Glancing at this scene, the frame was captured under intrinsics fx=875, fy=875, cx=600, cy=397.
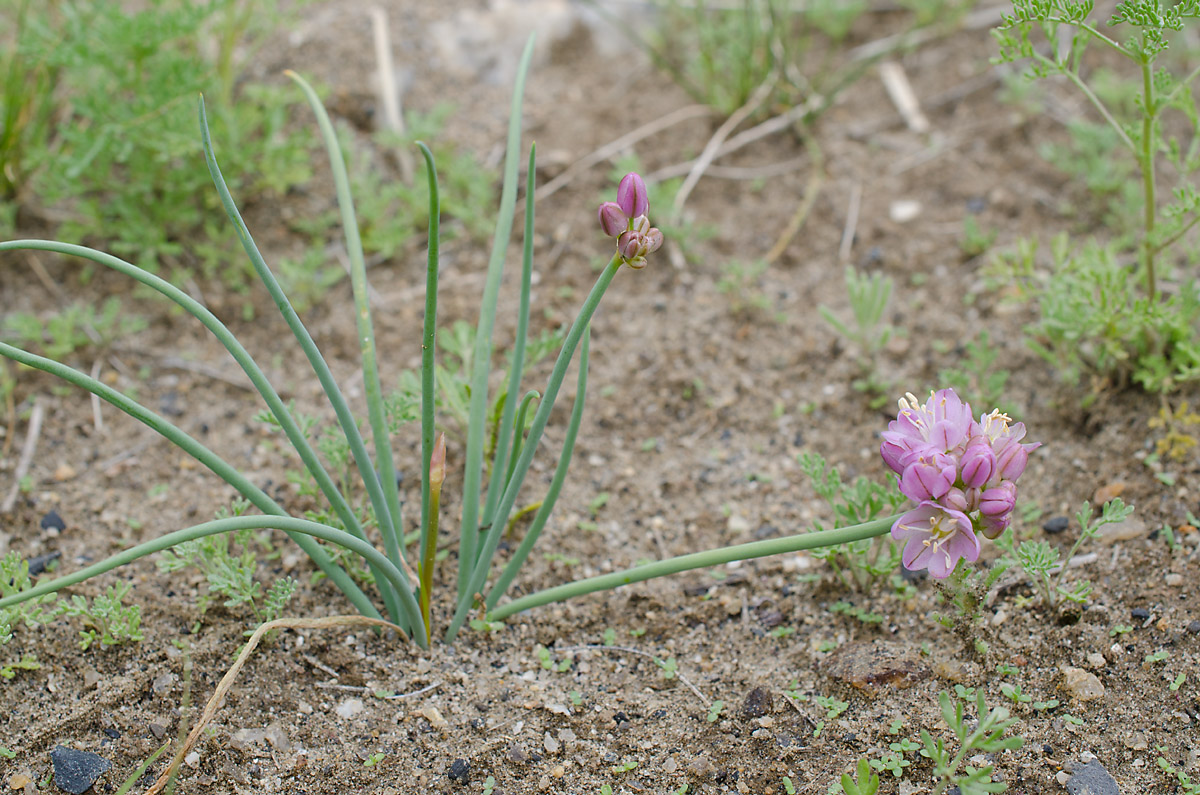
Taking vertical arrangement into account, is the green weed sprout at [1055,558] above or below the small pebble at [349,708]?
above

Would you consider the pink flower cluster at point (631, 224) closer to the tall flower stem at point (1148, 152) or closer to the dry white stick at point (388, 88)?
the tall flower stem at point (1148, 152)

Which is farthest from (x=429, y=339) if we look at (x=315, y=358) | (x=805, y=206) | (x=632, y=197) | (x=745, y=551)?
(x=805, y=206)

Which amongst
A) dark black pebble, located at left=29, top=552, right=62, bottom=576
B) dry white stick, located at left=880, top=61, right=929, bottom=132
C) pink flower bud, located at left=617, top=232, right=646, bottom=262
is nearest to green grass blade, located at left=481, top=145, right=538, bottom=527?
pink flower bud, located at left=617, top=232, right=646, bottom=262

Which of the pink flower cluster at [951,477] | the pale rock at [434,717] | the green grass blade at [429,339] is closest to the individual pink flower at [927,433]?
the pink flower cluster at [951,477]

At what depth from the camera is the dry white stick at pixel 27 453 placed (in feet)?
6.64

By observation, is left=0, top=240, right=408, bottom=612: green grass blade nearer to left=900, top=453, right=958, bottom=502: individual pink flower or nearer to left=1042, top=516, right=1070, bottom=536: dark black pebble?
left=900, top=453, right=958, bottom=502: individual pink flower

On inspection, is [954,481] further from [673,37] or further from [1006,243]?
[673,37]

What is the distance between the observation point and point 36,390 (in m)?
2.34

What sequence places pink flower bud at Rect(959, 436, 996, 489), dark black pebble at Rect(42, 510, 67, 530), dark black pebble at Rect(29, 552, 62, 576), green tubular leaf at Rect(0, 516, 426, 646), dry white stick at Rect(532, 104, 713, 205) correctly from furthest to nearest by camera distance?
dry white stick at Rect(532, 104, 713, 205) < dark black pebble at Rect(42, 510, 67, 530) < dark black pebble at Rect(29, 552, 62, 576) < pink flower bud at Rect(959, 436, 996, 489) < green tubular leaf at Rect(0, 516, 426, 646)

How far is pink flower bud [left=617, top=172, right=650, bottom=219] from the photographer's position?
4.02 ft

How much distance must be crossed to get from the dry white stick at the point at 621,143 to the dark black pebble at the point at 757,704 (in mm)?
1837

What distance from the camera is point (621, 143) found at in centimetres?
307

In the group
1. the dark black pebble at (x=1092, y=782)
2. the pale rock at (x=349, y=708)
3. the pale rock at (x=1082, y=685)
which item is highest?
the pale rock at (x=349, y=708)

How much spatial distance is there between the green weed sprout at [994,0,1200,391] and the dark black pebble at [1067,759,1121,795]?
887 mm
